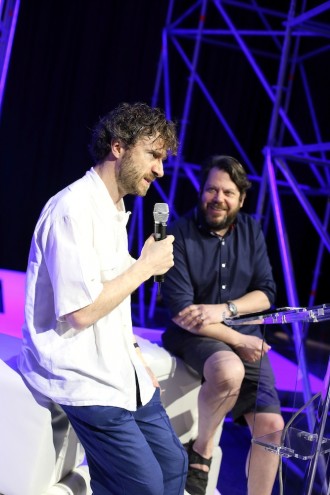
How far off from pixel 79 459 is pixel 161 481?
0.46 meters

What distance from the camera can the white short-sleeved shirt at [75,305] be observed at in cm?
162

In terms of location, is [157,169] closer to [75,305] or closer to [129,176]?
[129,176]

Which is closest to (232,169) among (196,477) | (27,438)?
(196,477)

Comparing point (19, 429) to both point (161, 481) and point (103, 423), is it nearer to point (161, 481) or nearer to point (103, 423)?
point (103, 423)

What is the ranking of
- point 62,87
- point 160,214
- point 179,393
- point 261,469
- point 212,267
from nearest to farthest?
point 160,214
point 261,469
point 179,393
point 212,267
point 62,87

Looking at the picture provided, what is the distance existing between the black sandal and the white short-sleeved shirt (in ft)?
1.87

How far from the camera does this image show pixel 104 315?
1.66 meters

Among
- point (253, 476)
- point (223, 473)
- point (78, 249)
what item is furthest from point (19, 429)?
point (223, 473)

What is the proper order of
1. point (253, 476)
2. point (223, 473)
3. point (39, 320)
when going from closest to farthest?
point (39, 320), point (253, 476), point (223, 473)

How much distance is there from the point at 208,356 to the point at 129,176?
84 centimetres

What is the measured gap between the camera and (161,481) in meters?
1.72

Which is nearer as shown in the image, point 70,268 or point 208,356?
point 70,268

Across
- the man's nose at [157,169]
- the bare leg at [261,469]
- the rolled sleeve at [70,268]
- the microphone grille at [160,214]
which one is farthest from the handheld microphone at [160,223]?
the bare leg at [261,469]

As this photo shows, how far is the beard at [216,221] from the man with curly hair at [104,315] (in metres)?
0.69
